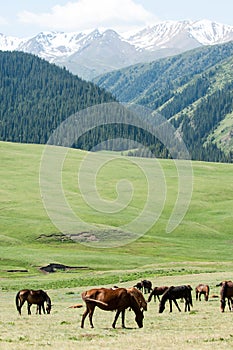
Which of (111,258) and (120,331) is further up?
(120,331)

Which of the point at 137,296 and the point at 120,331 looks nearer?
the point at 120,331

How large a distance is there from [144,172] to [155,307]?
15203 cm

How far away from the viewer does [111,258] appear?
86750mm

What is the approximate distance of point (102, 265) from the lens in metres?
82.0

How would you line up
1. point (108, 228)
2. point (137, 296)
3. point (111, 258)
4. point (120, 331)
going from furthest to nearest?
point (108, 228)
point (111, 258)
point (137, 296)
point (120, 331)

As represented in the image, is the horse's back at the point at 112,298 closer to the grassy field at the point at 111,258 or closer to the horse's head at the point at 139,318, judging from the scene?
the horse's head at the point at 139,318

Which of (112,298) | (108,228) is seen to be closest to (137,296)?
(112,298)

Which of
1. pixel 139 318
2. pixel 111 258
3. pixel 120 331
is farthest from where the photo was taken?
pixel 111 258

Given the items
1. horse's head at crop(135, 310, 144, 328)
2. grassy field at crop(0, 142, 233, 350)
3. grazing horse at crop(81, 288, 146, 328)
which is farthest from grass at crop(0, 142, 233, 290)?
grazing horse at crop(81, 288, 146, 328)

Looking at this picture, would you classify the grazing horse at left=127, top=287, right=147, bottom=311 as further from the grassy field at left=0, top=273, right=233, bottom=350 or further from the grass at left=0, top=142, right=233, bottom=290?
the grass at left=0, top=142, right=233, bottom=290

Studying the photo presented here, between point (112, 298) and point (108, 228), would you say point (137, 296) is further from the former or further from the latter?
point (108, 228)

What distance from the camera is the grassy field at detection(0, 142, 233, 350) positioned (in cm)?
2568

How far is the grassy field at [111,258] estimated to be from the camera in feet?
84.3

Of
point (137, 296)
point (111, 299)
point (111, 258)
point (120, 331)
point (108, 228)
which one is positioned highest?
point (111, 299)
